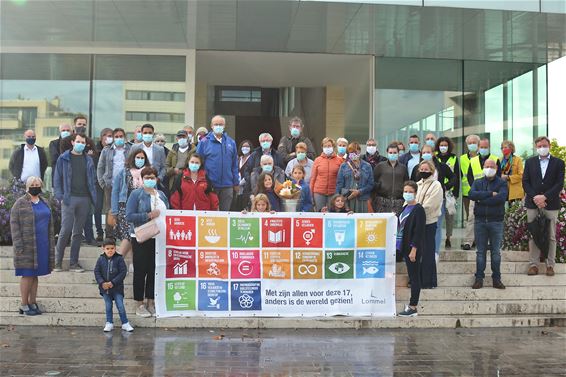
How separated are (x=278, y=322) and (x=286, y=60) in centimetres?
1140

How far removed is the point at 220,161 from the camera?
8875 mm

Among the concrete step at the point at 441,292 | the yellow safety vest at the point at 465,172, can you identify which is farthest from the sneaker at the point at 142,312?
the yellow safety vest at the point at 465,172

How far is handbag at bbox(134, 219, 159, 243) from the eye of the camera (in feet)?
24.7

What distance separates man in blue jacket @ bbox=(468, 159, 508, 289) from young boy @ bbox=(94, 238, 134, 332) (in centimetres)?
522

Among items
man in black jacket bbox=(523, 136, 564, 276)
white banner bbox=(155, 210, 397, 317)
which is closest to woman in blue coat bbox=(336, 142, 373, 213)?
white banner bbox=(155, 210, 397, 317)

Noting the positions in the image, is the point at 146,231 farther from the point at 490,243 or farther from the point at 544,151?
the point at 544,151

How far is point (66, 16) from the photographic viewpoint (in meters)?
13.0

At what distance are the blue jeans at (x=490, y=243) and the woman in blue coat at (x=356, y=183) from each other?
1772 millimetres

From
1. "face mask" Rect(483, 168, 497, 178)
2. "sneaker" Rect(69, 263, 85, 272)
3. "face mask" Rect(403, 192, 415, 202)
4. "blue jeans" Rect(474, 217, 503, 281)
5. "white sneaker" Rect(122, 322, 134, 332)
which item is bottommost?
"white sneaker" Rect(122, 322, 134, 332)

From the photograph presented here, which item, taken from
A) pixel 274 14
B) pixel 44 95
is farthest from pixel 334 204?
pixel 44 95

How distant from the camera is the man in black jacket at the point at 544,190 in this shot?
9.16 meters

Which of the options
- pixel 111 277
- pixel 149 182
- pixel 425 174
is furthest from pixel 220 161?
pixel 425 174

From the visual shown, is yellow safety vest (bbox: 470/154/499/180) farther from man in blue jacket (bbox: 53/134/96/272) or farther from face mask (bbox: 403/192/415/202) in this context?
man in blue jacket (bbox: 53/134/96/272)

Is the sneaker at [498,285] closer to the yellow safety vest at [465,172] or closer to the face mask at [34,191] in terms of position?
the yellow safety vest at [465,172]
